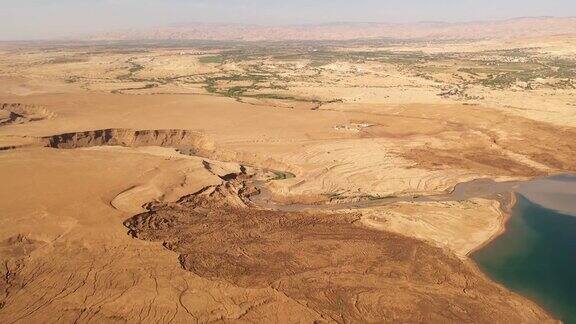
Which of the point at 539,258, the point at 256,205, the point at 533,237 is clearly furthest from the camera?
the point at 256,205

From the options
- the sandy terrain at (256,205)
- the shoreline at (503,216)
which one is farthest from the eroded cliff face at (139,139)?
the shoreline at (503,216)

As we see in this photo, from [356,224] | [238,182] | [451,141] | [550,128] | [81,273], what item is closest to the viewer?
[81,273]

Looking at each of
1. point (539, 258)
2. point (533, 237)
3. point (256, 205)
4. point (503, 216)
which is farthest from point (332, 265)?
point (503, 216)

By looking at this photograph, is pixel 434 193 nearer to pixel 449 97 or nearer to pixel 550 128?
pixel 550 128

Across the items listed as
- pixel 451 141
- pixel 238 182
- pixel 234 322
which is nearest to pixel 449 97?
pixel 451 141

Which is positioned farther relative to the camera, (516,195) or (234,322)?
(516,195)

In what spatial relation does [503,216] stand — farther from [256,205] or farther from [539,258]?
[256,205]

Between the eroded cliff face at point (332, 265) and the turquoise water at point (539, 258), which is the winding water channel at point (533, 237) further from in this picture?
the eroded cliff face at point (332, 265)
